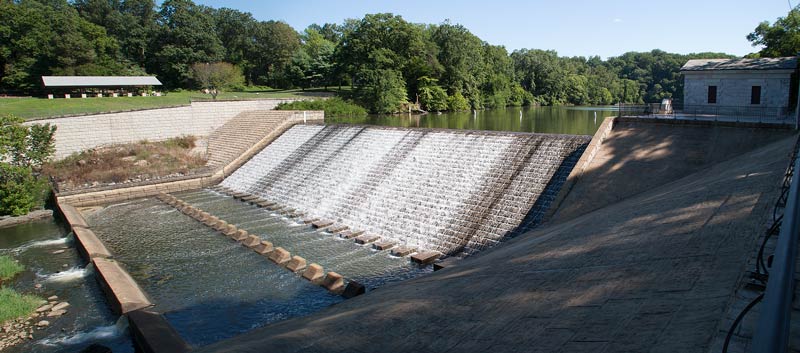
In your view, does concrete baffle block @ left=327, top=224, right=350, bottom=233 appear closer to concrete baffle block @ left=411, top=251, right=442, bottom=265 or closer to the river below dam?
the river below dam

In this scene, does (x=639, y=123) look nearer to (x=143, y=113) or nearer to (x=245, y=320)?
(x=245, y=320)

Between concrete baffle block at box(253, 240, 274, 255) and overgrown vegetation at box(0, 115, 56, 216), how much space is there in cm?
1201

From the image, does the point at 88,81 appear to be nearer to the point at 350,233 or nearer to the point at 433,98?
the point at 433,98

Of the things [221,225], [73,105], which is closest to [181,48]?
[73,105]

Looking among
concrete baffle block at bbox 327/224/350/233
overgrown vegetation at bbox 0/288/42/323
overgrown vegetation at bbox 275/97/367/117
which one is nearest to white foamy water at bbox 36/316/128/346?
overgrown vegetation at bbox 0/288/42/323

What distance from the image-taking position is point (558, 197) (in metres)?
14.0

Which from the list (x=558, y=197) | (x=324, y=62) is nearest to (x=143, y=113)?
(x=558, y=197)

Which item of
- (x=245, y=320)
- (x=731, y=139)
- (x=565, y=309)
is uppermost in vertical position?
(x=731, y=139)

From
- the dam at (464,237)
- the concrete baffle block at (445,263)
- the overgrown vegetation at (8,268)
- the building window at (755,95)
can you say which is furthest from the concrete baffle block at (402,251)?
the building window at (755,95)

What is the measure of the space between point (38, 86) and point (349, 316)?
5327cm

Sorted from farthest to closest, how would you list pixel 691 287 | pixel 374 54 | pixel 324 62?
pixel 324 62 → pixel 374 54 → pixel 691 287

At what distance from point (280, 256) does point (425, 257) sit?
4155 millimetres

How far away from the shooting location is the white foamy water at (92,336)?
9.77 m

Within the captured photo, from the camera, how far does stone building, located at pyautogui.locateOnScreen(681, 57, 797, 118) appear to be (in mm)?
17297
